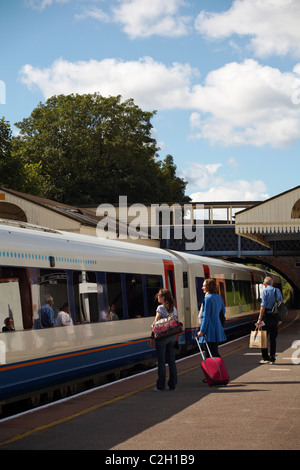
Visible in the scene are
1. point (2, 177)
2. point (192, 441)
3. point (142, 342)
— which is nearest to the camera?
point (192, 441)

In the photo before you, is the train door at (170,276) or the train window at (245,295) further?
the train window at (245,295)

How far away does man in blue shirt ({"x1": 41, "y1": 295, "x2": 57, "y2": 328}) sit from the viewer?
1145 centimetres

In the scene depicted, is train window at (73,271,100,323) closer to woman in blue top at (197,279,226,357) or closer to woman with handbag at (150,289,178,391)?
woman with handbag at (150,289,178,391)

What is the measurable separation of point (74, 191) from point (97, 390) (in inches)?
2263

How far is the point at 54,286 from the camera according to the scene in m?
11.9

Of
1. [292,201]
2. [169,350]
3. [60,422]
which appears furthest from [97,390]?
[292,201]

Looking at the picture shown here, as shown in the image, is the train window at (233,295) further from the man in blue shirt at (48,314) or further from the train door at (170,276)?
the man in blue shirt at (48,314)

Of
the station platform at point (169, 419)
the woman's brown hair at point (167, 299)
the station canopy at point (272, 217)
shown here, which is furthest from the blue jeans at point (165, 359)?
the station canopy at point (272, 217)

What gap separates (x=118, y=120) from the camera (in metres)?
70.5

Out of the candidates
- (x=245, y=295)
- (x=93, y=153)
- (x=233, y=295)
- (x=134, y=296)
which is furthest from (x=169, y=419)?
(x=93, y=153)

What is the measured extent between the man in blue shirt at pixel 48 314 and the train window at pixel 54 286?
0.08 m

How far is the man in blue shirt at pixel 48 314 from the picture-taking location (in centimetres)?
1145

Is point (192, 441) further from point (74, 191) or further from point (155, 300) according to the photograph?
point (74, 191)

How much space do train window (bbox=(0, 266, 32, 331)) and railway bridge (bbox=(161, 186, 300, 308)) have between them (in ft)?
79.7
